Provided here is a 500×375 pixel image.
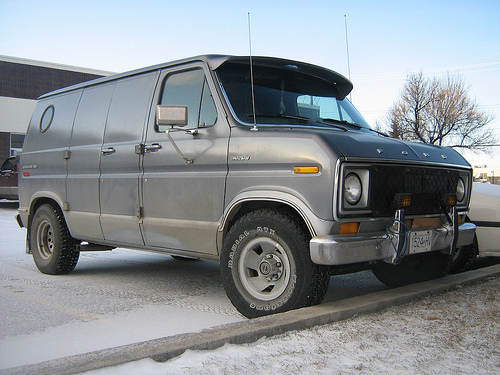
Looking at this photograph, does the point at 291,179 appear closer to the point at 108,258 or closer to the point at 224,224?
the point at 224,224

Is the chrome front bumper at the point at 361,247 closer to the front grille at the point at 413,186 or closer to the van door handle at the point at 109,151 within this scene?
the front grille at the point at 413,186

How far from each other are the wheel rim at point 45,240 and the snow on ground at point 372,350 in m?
4.36

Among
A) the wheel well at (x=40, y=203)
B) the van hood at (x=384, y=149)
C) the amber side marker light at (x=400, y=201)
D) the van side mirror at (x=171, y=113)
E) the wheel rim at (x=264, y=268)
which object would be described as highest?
the van side mirror at (x=171, y=113)

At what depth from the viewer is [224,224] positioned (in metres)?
4.55

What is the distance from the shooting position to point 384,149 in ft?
13.8

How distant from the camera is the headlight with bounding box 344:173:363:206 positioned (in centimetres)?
393

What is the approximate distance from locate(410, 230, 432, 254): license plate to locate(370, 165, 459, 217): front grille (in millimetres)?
185

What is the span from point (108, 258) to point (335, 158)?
5.35 m

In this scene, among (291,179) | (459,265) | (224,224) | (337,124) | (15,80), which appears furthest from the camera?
(15,80)

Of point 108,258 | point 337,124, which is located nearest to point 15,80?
point 108,258

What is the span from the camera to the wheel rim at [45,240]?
691 cm

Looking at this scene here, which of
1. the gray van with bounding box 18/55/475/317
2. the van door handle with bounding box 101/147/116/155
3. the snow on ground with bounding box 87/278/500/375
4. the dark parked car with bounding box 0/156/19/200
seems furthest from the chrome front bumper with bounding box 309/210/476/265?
the dark parked car with bounding box 0/156/19/200

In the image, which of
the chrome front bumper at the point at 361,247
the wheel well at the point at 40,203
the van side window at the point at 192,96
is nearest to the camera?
the chrome front bumper at the point at 361,247


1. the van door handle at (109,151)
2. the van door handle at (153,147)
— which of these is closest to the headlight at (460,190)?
the van door handle at (153,147)
